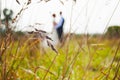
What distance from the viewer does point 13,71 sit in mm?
1879

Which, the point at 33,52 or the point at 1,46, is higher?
the point at 1,46

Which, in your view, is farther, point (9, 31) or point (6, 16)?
point (6, 16)

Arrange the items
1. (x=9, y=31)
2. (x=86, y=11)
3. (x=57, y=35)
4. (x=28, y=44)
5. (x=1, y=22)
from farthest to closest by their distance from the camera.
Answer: (x=57, y=35)
(x=28, y=44)
(x=86, y=11)
(x=1, y=22)
(x=9, y=31)

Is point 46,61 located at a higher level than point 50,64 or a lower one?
lower

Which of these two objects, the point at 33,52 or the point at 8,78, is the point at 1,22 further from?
the point at 33,52

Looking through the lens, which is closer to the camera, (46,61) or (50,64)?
(50,64)

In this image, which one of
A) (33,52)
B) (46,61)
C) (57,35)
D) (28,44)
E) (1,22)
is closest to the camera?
(1,22)

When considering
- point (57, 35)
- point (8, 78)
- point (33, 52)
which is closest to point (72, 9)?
point (8, 78)

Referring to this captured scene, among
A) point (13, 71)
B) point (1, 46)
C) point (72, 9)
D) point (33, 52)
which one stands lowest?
point (33, 52)

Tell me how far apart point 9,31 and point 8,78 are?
26 centimetres

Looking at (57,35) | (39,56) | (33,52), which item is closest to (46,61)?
(39,56)

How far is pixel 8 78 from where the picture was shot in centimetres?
Result: 178

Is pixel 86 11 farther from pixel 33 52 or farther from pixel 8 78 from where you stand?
pixel 33 52

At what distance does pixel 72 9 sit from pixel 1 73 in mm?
489
